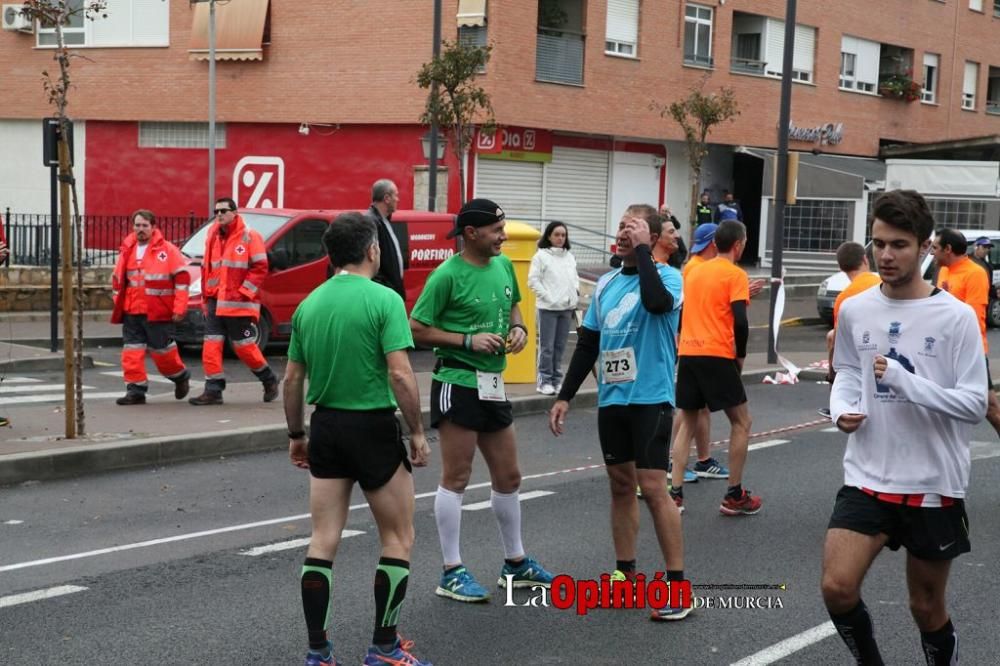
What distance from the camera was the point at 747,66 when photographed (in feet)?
118

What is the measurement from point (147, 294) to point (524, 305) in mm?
4260

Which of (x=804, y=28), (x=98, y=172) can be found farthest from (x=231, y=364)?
(x=804, y=28)

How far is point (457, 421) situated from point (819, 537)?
110 inches

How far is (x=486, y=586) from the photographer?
6.97m

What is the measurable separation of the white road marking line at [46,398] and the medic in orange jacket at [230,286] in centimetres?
144

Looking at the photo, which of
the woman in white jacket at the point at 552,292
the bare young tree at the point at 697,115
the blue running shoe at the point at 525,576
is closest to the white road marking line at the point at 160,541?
the blue running shoe at the point at 525,576

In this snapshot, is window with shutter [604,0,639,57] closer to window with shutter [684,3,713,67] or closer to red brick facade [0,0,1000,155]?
red brick facade [0,0,1000,155]

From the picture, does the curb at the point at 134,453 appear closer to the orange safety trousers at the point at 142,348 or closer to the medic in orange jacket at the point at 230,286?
the medic in orange jacket at the point at 230,286

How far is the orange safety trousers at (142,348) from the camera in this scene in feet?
41.6

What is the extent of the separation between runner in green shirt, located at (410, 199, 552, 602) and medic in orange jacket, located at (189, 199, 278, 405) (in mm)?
6188

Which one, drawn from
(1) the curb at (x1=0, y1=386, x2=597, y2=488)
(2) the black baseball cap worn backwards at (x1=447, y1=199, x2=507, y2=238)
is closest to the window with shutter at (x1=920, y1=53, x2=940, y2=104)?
(1) the curb at (x1=0, y1=386, x2=597, y2=488)

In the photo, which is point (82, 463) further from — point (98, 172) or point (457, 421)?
point (98, 172)

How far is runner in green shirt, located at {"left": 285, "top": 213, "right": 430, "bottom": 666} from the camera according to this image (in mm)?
5422

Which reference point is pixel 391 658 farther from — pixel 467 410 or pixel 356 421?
pixel 467 410
